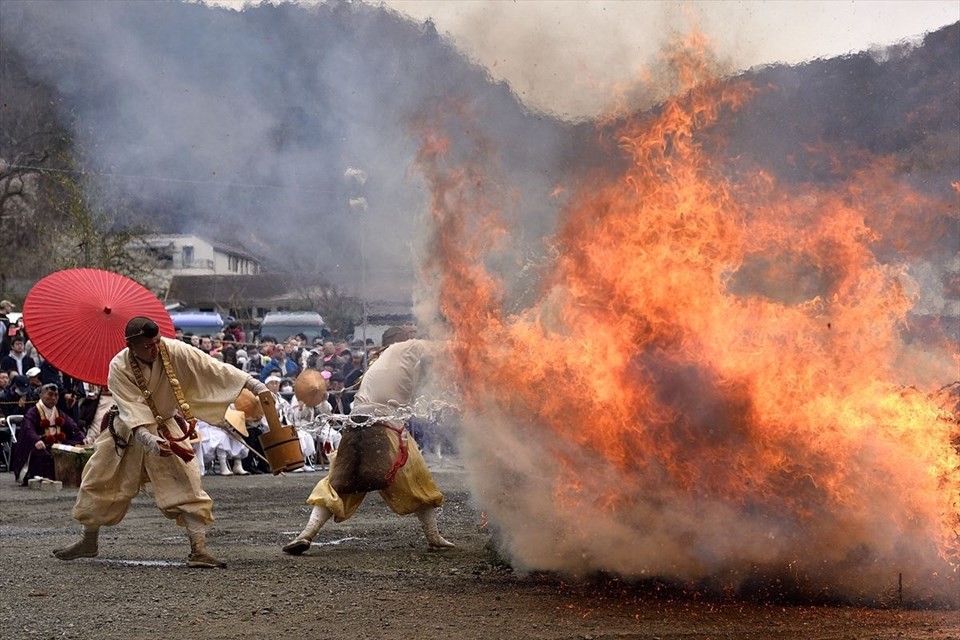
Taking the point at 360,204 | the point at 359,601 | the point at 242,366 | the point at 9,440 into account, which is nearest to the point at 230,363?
the point at 242,366

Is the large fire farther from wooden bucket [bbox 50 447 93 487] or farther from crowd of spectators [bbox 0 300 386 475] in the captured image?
wooden bucket [bbox 50 447 93 487]

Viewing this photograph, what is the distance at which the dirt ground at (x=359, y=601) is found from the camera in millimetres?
5660

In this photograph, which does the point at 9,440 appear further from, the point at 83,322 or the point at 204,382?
the point at 204,382

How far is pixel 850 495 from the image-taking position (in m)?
6.18

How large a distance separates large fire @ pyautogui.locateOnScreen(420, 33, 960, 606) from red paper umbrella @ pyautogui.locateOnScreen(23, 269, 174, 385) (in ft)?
10.8

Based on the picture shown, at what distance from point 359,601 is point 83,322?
3888mm

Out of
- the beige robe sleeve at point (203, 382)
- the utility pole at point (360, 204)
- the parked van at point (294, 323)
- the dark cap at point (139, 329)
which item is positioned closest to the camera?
the dark cap at point (139, 329)

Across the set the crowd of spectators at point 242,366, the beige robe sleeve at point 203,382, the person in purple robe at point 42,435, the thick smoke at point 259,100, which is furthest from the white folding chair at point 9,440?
the beige robe sleeve at point 203,382

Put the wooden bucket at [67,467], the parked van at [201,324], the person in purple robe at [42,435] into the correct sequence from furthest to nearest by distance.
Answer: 1. the parked van at [201,324]
2. the person in purple robe at [42,435]
3. the wooden bucket at [67,467]

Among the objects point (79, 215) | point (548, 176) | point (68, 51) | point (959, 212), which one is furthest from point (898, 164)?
point (79, 215)

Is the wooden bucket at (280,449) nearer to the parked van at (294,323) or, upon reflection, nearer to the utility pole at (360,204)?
the utility pole at (360,204)

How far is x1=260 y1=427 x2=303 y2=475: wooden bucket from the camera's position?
8.12 meters

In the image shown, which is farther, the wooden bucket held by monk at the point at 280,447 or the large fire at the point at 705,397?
the wooden bucket held by monk at the point at 280,447

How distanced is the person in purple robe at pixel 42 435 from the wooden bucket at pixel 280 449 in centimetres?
802
